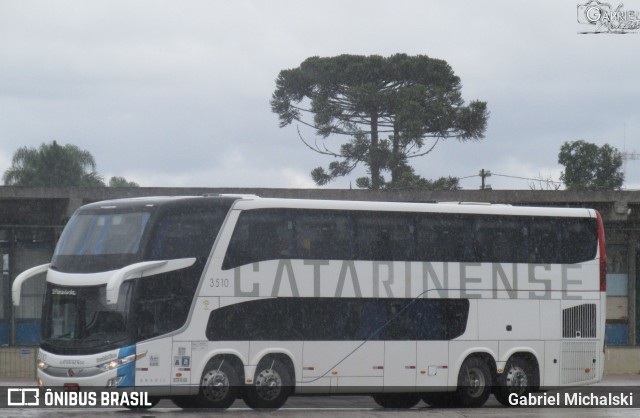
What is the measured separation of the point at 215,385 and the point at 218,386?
0.18ft

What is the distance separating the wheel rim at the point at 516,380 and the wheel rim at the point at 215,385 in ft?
19.1

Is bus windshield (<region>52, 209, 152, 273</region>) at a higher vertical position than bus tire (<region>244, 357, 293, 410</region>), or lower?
higher

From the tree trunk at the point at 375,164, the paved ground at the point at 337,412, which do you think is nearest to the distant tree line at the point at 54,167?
the tree trunk at the point at 375,164

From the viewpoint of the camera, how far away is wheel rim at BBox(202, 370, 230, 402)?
19.6m

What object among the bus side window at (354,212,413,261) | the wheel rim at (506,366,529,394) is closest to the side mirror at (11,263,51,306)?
the bus side window at (354,212,413,261)

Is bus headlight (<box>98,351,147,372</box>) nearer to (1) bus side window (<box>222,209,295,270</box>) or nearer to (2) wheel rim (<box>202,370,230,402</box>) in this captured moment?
(2) wheel rim (<box>202,370,230,402</box>)

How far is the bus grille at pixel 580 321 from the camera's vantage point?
23.1 metres

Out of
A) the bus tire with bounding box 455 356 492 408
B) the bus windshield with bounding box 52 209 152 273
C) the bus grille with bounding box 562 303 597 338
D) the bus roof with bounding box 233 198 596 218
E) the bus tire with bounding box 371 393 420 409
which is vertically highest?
the bus roof with bounding box 233 198 596 218

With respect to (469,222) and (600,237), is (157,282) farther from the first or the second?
(600,237)

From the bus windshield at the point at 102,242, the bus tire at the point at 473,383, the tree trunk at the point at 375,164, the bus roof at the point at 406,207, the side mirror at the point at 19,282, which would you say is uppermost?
the tree trunk at the point at 375,164

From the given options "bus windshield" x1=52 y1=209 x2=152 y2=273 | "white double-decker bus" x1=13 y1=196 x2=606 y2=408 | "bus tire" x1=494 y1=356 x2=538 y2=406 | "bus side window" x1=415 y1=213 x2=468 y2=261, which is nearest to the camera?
"white double-decker bus" x1=13 y1=196 x2=606 y2=408

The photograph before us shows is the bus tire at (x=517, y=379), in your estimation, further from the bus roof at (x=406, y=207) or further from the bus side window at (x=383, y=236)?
the bus side window at (x=383, y=236)

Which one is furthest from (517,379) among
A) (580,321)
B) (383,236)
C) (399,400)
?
(383,236)

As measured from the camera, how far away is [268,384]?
66.0 ft
